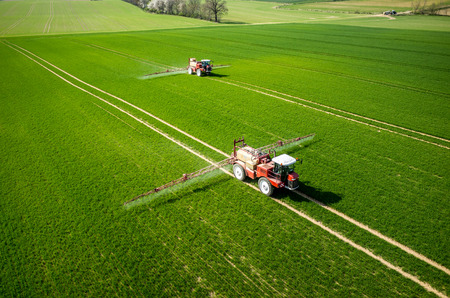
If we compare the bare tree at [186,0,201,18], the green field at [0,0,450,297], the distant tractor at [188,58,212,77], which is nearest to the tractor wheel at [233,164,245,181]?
the green field at [0,0,450,297]

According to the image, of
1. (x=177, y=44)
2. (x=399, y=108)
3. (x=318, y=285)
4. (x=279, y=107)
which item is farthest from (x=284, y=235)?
(x=177, y=44)

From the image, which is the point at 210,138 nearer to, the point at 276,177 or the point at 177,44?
the point at 276,177

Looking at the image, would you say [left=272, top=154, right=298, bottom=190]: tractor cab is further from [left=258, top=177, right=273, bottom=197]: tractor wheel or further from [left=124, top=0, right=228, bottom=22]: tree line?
[left=124, top=0, right=228, bottom=22]: tree line

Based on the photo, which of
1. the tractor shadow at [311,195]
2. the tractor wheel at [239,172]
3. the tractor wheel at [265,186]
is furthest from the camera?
the tractor wheel at [239,172]

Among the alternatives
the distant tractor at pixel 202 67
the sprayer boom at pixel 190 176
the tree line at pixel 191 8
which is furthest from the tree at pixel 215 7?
the sprayer boom at pixel 190 176

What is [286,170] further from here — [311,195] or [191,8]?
[191,8]

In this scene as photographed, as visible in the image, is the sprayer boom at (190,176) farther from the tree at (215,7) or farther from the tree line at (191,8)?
the tree line at (191,8)

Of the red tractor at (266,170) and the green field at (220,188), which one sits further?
the red tractor at (266,170)
